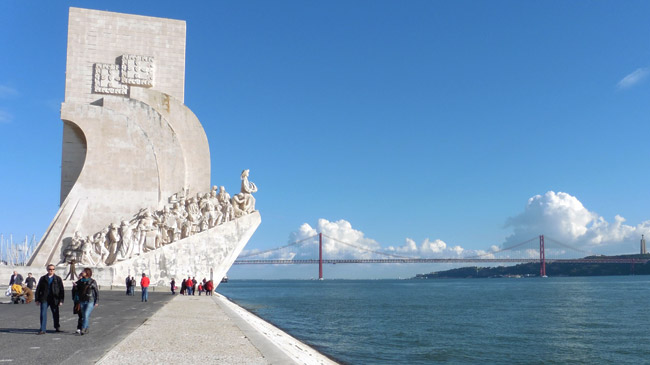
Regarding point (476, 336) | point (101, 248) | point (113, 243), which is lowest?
point (476, 336)

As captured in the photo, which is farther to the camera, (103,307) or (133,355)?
(103,307)

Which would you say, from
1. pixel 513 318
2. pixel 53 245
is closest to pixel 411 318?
pixel 513 318

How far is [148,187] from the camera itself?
1417 centimetres

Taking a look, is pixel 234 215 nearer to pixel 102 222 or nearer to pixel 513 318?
pixel 102 222

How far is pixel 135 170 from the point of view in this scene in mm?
14156

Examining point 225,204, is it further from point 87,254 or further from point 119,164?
point 87,254

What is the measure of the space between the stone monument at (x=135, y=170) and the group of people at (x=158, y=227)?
2cm

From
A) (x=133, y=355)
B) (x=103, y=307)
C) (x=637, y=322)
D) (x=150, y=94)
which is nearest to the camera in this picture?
(x=133, y=355)

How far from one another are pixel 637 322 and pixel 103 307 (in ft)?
33.2

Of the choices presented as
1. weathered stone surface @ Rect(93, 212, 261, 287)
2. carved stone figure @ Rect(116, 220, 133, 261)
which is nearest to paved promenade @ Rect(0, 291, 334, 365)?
weathered stone surface @ Rect(93, 212, 261, 287)

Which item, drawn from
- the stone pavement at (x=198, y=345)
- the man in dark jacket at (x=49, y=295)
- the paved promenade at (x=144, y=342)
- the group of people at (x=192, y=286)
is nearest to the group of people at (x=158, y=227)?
the group of people at (x=192, y=286)

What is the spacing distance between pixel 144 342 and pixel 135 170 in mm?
10413

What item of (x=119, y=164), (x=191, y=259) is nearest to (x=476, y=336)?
(x=191, y=259)

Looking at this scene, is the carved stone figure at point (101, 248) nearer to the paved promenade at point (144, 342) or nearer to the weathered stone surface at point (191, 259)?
the weathered stone surface at point (191, 259)
